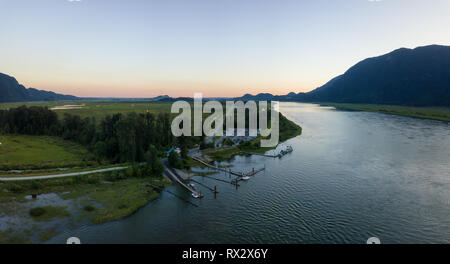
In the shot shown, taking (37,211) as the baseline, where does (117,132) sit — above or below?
above

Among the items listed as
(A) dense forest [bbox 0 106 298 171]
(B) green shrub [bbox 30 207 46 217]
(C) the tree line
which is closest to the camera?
(B) green shrub [bbox 30 207 46 217]

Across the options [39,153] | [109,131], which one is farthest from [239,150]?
[39,153]

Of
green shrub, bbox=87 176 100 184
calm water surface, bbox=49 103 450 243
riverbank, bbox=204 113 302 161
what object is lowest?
calm water surface, bbox=49 103 450 243

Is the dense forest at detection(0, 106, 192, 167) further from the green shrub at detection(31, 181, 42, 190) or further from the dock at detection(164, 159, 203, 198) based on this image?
the green shrub at detection(31, 181, 42, 190)

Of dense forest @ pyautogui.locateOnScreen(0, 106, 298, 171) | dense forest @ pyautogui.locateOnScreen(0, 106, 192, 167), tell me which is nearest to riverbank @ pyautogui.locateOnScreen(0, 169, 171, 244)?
dense forest @ pyautogui.locateOnScreen(0, 106, 298, 171)

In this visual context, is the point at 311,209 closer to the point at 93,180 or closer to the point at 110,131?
the point at 93,180
